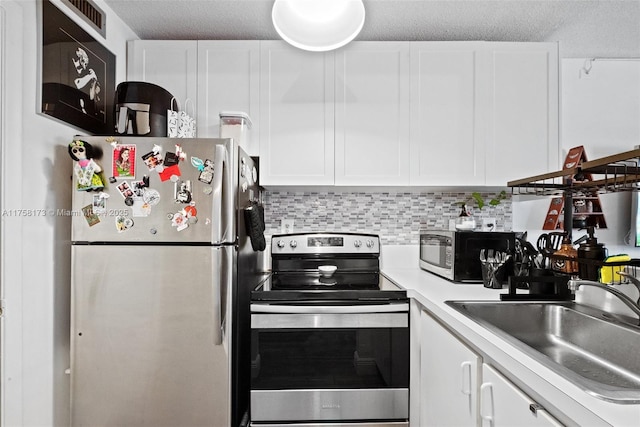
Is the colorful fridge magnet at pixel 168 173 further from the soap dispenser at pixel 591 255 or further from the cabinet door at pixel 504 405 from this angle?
the soap dispenser at pixel 591 255

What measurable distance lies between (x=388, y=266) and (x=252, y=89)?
1.42 metres

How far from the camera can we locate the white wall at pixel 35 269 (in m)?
1.41

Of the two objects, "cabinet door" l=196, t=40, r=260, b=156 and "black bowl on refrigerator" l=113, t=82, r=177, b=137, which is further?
"cabinet door" l=196, t=40, r=260, b=156

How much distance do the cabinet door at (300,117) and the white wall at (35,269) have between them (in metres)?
1.01

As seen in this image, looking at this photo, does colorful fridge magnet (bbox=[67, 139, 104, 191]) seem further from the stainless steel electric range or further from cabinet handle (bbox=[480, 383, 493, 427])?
cabinet handle (bbox=[480, 383, 493, 427])

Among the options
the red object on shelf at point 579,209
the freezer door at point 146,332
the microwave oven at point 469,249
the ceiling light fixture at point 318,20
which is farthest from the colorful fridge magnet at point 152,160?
the red object on shelf at point 579,209

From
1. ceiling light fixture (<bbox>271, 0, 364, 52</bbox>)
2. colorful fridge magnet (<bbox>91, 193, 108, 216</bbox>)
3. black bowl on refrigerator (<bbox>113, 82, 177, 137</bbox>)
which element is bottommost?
colorful fridge magnet (<bbox>91, 193, 108, 216</bbox>)

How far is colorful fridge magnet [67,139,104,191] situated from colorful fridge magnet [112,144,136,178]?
0.07 m

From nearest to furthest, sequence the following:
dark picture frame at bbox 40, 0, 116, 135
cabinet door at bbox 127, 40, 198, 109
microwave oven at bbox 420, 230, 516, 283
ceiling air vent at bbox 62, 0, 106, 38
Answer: dark picture frame at bbox 40, 0, 116, 135
ceiling air vent at bbox 62, 0, 106, 38
microwave oven at bbox 420, 230, 516, 283
cabinet door at bbox 127, 40, 198, 109

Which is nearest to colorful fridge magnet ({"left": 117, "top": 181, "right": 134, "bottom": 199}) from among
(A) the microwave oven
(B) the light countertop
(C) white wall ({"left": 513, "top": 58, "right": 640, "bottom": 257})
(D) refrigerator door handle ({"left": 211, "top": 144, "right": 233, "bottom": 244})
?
(D) refrigerator door handle ({"left": 211, "top": 144, "right": 233, "bottom": 244})

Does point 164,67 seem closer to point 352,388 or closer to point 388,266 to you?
point 388,266

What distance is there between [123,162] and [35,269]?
0.56 metres

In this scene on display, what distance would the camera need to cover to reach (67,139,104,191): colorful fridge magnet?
155 centimetres

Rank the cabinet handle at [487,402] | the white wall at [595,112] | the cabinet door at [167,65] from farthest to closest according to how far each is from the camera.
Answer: the white wall at [595,112] → the cabinet door at [167,65] → the cabinet handle at [487,402]
